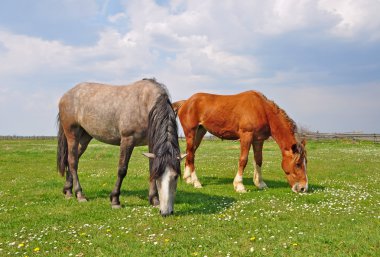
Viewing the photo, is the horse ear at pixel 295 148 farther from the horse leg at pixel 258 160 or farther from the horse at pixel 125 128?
the horse at pixel 125 128

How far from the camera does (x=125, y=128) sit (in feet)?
32.7

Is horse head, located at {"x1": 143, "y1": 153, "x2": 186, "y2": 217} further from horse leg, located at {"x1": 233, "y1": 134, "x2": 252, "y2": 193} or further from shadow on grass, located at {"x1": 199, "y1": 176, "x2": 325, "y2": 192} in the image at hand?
shadow on grass, located at {"x1": 199, "y1": 176, "x2": 325, "y2": 192}

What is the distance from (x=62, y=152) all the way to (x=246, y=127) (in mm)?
6832

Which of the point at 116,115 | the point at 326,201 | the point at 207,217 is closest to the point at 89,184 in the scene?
the point at 116,115

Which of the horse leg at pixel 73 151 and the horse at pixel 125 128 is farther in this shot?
the horse leg at pixel 73 151

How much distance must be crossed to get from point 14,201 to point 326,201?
33.2ft

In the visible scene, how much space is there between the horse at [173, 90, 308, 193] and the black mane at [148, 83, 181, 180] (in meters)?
4.55

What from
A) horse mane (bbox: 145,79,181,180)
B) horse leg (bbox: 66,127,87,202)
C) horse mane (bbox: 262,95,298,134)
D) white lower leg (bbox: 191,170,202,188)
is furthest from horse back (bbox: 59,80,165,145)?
horse mane (bbox: 262,95,298,134)

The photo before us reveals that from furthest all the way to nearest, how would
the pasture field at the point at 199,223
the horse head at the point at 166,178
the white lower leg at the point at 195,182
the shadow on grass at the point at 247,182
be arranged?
1. the shadow on grass at the point at 247,182
2. the white lower leg at the point at 195,182
3. the horse head at the point at 166,178
4. the pasture field at the point at 199,223

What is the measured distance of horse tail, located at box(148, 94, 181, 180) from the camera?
27.3ft

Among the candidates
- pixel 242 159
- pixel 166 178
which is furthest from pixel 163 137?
pixel 242 159

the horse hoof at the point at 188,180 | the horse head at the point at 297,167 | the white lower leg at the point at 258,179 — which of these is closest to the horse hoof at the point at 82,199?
the horse hoof at the point at 188,180

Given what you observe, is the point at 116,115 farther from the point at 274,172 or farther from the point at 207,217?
the point at 274,172

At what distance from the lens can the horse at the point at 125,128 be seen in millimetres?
8383
